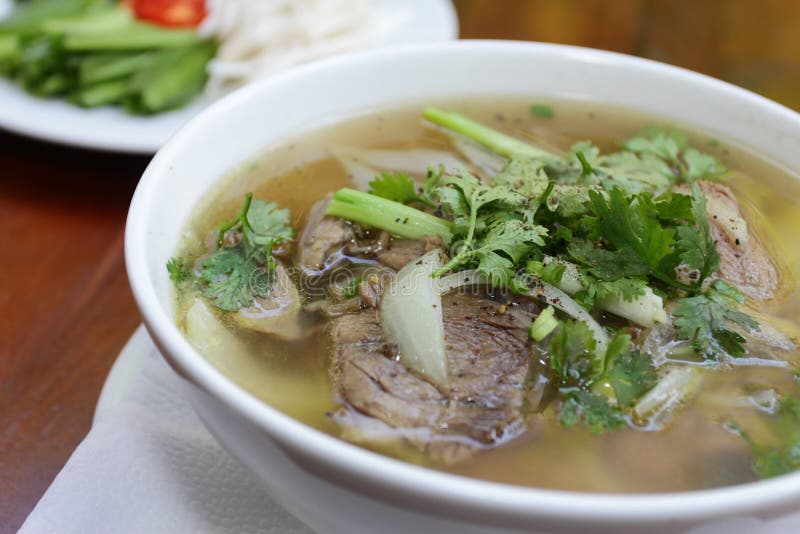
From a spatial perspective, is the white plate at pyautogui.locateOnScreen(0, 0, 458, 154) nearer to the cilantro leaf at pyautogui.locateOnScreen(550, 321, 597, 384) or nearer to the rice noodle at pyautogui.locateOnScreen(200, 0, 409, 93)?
the rice noodle at pyautogui.locateOnScreen(200, 0, 409, 93)

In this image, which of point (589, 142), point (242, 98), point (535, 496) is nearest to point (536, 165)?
point (589, 142)

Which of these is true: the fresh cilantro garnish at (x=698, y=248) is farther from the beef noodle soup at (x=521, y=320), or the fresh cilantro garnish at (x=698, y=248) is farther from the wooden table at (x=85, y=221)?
the wooden table at (x=85, y=221)

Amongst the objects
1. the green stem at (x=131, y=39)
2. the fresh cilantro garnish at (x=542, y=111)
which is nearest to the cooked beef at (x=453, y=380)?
the fresh cilantro garnish at (x=542, y=111)

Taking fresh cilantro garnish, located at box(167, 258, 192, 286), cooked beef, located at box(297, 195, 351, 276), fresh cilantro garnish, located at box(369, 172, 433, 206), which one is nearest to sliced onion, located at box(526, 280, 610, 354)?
fresh cilantro garnish, located at box(369, 172, 433, 206)

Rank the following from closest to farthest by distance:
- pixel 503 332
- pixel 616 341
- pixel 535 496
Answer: pixel 535 496, pixel 616 341, pixel 503 332

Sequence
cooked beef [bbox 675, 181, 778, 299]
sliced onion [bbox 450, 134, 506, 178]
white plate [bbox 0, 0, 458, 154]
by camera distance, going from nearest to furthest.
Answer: cooked beef [bbox 675, 181, 778, 299] → sliced onion [bbox 450, 134, 506, 178] → white plate [bbox 0, 0, 458, 154]

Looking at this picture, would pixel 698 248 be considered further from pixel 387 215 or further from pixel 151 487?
A: pixel 151 487

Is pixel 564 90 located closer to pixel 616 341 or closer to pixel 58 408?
pixel 616 341

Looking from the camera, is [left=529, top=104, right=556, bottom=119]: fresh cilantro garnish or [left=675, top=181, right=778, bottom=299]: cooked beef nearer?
[left=675, top=181, right=778, bottom=299]: cooked beef
